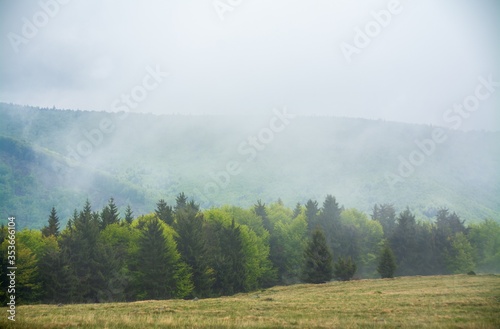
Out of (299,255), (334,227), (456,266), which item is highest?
(334,227)

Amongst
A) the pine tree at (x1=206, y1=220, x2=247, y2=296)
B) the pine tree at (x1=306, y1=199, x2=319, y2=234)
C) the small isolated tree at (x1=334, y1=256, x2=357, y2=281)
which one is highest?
the pine tree at (x1=306, y1=199, x2=319, y2=234)

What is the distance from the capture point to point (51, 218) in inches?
3135

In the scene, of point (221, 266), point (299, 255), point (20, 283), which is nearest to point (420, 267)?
point (299, 255)

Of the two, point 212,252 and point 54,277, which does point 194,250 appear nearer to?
point 212,252

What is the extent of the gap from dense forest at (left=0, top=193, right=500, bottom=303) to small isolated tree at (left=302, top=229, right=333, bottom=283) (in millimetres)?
196

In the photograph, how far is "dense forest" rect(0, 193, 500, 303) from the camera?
51062 mm

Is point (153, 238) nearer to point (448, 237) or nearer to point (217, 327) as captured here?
point (217, 327)

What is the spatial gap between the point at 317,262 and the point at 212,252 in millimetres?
21113

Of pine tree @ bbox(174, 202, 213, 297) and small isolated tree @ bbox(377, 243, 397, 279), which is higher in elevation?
pine tree @ bbox(174, 202, 213, 297)

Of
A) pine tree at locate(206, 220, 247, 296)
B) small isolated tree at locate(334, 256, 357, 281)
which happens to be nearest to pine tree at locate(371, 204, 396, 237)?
small isolated tree at locate(334, 256, 357, 281)

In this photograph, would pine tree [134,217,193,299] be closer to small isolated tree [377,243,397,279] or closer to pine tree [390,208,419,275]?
small isolated tree [377,243,397,279]

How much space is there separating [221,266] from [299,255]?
3319cm

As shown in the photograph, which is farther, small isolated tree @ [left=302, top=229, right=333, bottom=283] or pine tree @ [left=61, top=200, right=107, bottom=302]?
small isolated tree @ [left=302, top=229, right=333, bottom=283]

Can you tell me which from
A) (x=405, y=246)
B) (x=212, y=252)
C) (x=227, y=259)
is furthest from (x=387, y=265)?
(x=212, y=252)
